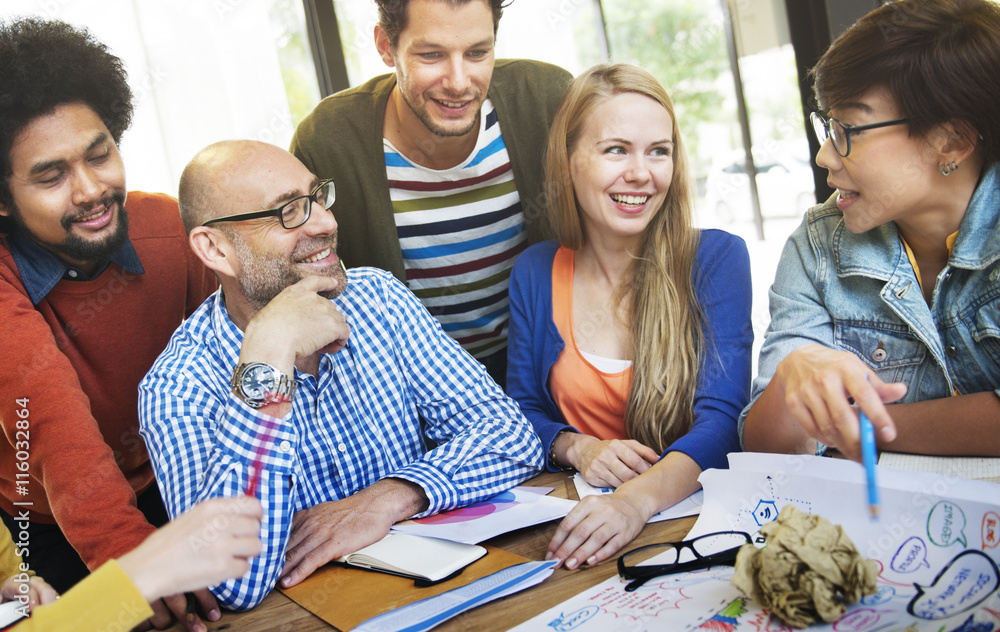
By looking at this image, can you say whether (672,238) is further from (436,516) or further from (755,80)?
(755,80)

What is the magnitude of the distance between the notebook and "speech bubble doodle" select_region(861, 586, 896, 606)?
517 millimetres

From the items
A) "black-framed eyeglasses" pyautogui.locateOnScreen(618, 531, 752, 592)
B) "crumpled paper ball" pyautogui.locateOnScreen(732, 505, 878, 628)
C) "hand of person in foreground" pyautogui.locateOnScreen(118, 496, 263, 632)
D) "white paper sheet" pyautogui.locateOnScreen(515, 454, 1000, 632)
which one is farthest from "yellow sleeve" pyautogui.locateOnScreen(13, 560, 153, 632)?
"crumpled paper ball" pyautogui.locateOnScreen(732, 505, 878, 628)

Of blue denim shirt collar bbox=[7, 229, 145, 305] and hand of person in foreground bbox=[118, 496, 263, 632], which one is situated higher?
blue denim shirt collar bbox=[7, 229, 145, 305]

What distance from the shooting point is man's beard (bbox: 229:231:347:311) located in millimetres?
1574

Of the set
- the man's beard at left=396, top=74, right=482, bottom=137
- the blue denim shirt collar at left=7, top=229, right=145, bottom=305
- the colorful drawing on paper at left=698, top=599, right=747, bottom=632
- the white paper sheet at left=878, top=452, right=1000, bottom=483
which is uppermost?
the man's beard at left=396, top=74, right=482, bottom=137

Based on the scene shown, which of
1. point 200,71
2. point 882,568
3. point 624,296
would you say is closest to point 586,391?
point 624,296

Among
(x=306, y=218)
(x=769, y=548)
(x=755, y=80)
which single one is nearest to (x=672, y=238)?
(x=306, y=218)

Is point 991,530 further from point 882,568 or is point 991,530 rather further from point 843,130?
point 843,130

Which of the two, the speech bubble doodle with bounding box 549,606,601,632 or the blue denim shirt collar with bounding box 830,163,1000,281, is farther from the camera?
the blue denim shirt collar with bounding box 830,163,1000,281

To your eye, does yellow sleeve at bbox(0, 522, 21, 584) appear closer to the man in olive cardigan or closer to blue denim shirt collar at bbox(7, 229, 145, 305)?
blue denim shirt collar at bbox(7, 229, 145, 305)

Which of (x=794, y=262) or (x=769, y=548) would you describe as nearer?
(x=769, y=548)

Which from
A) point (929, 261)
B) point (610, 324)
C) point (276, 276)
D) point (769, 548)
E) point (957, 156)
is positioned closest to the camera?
point (769, 548)

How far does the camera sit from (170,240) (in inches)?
74.0

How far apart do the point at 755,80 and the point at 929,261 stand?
4.28 metres
